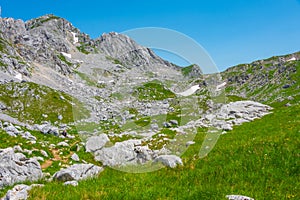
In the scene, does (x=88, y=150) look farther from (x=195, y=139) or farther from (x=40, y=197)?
(x=40, y=197)

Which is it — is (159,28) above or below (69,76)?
below

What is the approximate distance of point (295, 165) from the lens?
962 cm

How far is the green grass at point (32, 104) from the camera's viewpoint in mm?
64938

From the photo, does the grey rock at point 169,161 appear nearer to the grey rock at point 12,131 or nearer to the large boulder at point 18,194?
the large boulder at point 18,194

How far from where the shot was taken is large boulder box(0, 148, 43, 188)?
11477mm

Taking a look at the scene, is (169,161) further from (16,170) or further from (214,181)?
(16,170)

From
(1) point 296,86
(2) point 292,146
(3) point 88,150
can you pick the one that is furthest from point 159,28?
(1) point 296,86

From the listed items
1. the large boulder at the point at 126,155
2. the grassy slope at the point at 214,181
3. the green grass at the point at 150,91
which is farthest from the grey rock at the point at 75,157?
the green grass at the point at 150,91

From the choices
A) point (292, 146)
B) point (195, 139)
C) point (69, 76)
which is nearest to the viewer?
point (292, 146)

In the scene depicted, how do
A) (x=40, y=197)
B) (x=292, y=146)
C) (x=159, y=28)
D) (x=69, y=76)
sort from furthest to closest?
(x=69, y=76) → (x=159, y=28) → (x=292, y=146) → (x=40, y=197)

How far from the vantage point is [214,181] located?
929 centimetres

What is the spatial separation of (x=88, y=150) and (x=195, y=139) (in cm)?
958

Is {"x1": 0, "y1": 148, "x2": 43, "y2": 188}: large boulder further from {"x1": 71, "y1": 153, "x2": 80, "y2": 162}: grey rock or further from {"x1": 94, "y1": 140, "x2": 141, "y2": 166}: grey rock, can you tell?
{"x1": 71, "y1": 153, "x2": 80, "y2": 162}: grey rock

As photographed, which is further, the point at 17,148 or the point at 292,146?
the point at 17,148
